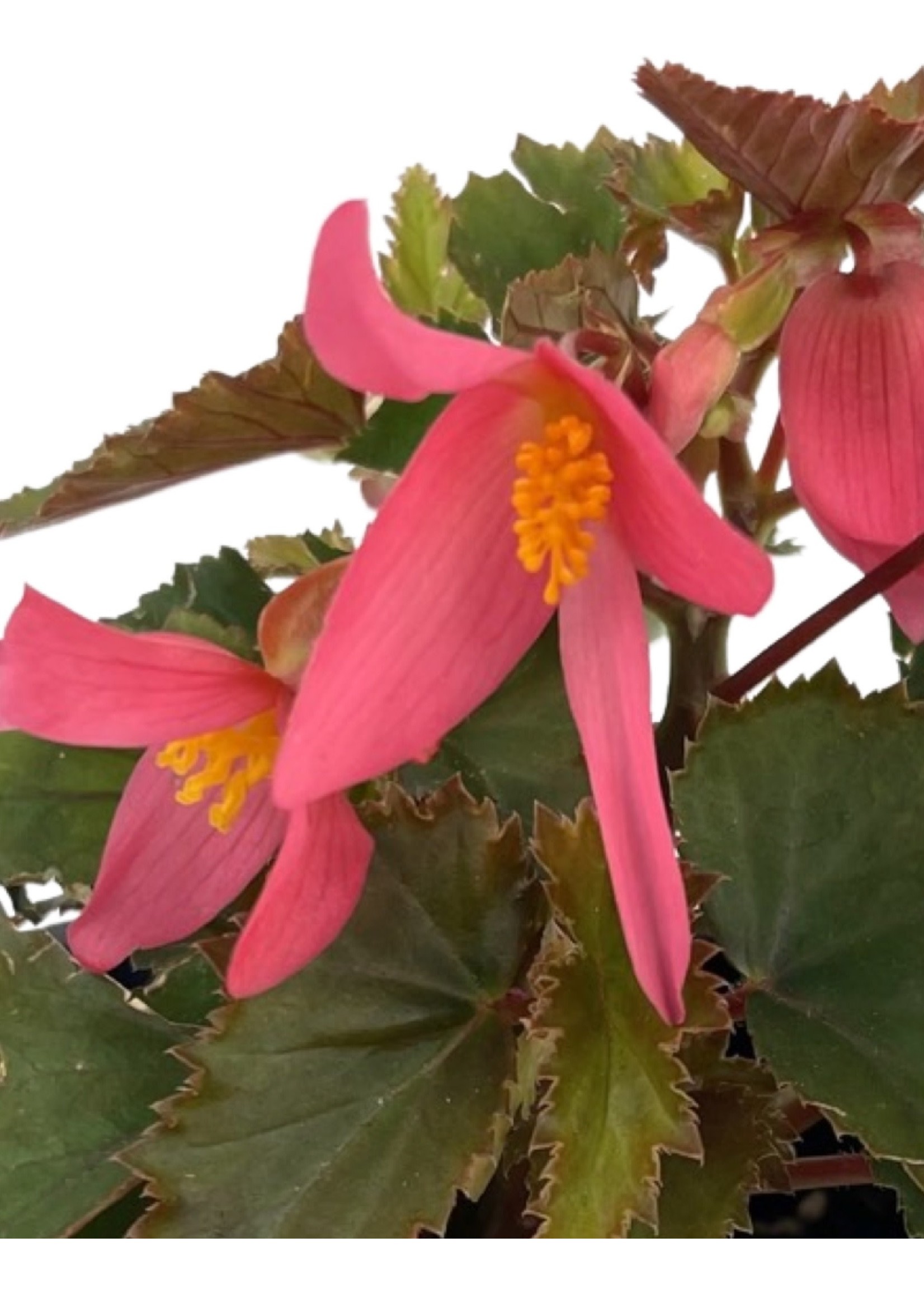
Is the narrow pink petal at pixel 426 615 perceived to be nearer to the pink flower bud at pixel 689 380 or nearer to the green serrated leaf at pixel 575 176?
the pink flower bud at pixel 689 380

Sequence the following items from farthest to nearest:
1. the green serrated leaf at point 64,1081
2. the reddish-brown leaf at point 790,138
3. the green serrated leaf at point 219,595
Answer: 1. the green serrated leaf at point 219,595
2. the green serrated leaf at point 64,1081
3. the reddish-brown leaf at point 790,138

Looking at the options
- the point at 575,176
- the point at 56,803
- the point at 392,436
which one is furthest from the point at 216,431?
the point at 575,176

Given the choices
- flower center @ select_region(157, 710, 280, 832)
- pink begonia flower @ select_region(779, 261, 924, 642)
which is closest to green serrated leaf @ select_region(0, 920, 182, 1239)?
flower center @ select_region(157, 710, 280, 832)

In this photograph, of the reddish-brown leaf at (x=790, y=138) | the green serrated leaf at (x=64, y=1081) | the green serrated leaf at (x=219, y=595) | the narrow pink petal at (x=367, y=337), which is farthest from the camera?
the green serrated leaf at (x=219, y=595)

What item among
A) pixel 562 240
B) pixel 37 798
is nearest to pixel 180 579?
pixel 37 798

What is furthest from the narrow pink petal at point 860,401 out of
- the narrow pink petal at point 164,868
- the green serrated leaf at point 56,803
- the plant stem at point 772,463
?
the green serrated leaf at point 56,803

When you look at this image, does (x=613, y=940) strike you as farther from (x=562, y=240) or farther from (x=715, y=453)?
(x=562, y=240)

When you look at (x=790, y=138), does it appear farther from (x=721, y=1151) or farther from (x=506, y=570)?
(x=721, y=1151)
